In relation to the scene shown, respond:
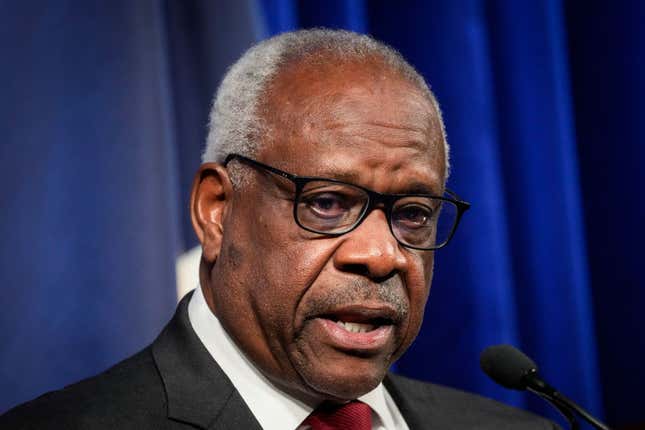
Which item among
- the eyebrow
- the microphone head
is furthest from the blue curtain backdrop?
the microphone head

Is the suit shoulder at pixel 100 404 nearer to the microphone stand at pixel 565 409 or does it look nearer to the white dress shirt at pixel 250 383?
the white dress shirt at pixel 250 383

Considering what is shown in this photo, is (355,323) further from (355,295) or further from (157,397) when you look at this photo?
(157,397)

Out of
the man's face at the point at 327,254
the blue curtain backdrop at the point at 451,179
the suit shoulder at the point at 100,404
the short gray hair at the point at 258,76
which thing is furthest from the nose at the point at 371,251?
the blue curtain backdrop at the point at 451,179

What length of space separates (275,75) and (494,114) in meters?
1.26

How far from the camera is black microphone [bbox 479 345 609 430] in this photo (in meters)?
1.66

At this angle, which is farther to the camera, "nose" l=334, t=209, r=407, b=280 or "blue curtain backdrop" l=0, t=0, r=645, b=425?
"blue curtain backdrop" l=0, t=0, r=645, b=425

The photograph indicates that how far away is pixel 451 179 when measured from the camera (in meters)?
2.76

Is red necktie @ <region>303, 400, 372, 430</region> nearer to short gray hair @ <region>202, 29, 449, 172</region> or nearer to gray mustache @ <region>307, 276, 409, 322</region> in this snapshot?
gray mustache @ <region>307, 276, 409, 322</region>

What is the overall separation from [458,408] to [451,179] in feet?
2.73

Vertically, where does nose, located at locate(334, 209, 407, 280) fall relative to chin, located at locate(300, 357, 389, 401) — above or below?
above

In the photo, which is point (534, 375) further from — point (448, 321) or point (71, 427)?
point (448, 321)

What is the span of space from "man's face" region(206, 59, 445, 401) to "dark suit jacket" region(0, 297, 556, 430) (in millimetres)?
97

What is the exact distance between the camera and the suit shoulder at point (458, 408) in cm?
209

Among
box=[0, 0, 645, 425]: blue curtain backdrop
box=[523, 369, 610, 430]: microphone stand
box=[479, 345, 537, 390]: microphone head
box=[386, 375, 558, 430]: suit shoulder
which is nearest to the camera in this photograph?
box=[523, 369, 610, 430]: microphone stand
